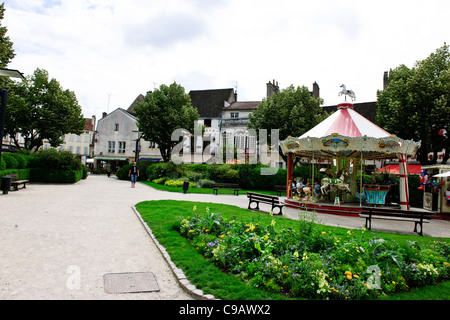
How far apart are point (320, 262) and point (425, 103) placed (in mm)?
23334

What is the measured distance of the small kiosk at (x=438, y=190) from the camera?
16.4 m

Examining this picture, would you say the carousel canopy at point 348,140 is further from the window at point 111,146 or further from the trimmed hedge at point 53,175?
the window at point 111,146

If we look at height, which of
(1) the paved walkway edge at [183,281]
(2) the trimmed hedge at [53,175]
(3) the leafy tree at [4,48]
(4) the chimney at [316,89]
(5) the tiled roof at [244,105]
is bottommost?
(1) the paved walkway edge at [183,281]

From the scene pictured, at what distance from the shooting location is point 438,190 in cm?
1742

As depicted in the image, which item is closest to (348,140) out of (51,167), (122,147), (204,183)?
(204,183)

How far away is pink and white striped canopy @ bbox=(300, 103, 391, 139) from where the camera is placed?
Answer: 16125mm

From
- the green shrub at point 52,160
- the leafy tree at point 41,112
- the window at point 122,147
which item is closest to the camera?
the green shrub at point 52,160

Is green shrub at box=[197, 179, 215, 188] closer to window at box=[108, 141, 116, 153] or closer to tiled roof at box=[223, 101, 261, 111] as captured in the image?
tiled roof at box=[223, 101, 261, 111]

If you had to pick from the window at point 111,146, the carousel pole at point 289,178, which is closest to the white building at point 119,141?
the window at point 111,146

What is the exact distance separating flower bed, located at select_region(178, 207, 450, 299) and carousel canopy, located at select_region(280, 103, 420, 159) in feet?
28.3

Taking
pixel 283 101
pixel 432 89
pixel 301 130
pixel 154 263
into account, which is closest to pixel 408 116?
pixel 432 89

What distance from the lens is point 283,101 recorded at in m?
32.1

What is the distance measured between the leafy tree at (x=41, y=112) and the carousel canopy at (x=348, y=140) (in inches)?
1097

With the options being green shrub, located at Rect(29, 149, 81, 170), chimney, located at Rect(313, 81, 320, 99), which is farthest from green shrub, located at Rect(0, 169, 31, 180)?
chimney, located at Rect(313, 81, 320, 99)
